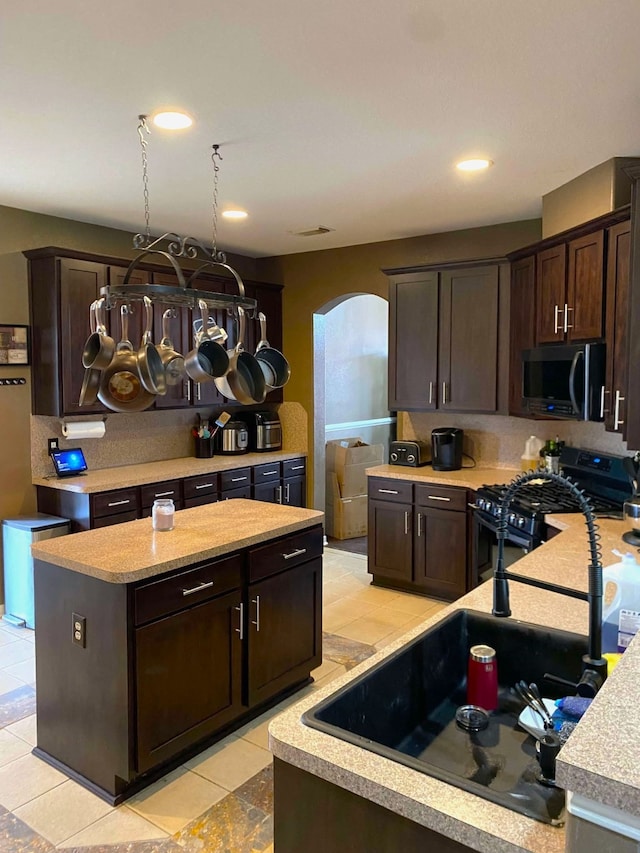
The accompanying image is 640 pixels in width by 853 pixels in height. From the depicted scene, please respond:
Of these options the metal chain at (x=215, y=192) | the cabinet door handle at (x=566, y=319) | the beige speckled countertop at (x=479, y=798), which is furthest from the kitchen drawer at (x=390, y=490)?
the beige speckled countertop at (x=479, y=798)

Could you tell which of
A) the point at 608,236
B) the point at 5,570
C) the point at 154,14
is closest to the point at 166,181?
the point at 154,14

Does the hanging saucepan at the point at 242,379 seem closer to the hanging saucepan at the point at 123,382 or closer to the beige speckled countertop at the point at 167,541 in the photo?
the hanging saucepan at the point at 123,382

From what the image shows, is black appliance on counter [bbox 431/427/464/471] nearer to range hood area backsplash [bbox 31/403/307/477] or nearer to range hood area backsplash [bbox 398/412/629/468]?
range hood area backsplash [bbox 398/412/629/468]

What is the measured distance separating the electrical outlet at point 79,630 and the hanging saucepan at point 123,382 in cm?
84

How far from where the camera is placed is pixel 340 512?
6.32 m

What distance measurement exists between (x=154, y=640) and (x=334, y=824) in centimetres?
140

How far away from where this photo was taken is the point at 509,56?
7.45 feet

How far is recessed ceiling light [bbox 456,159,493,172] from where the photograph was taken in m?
3.40

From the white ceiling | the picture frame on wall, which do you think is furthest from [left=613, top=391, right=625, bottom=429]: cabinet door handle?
the picture frame on wall

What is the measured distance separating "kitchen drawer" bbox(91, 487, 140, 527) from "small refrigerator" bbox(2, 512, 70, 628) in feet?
0.81

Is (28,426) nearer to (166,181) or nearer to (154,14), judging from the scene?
(166,181)

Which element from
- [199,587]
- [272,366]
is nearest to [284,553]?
[199,587]

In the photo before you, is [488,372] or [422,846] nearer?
[422,846]

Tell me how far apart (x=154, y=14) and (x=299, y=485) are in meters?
4.40
